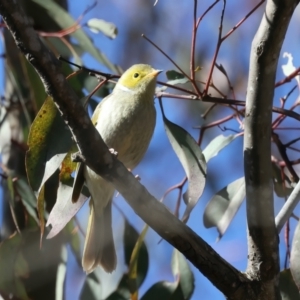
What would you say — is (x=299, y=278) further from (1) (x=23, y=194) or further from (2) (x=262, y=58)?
(1) (x=23, y=194)

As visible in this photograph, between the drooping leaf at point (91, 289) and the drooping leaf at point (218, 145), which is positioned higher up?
the drooping leaf at point (218, 145)

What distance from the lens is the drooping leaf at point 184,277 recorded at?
236cm

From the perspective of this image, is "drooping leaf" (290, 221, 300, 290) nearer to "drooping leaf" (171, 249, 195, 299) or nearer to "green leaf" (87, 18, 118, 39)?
"drooping leaf" (171, 249, 195, 299)

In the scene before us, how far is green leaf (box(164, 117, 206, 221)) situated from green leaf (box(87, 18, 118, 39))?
0.83m

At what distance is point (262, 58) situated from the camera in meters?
1.46

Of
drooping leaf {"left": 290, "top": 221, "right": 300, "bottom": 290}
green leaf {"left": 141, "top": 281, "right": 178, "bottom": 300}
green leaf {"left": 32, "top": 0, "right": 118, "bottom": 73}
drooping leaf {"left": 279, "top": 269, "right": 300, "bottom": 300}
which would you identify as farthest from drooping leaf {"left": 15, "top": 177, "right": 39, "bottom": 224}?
drooping leaf {"left": 290, "top": 221, "right": 300, "bottom": 290}

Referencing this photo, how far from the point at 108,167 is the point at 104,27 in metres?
1.33

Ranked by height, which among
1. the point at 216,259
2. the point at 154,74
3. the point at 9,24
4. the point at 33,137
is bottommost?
the point at 216,259

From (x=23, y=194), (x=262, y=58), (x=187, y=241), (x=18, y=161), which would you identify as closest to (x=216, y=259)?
(x=187, y=241)

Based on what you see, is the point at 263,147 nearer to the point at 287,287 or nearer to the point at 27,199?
the point at 287,287

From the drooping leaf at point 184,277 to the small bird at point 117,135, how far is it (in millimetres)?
243

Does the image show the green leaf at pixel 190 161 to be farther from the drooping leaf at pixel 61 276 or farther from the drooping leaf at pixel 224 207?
the drooping leaf at pixel 61 276

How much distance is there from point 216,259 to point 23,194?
110cm

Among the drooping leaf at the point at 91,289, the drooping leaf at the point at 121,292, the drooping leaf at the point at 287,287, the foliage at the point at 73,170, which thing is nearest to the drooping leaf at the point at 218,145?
the foliage at the point at 73,170
